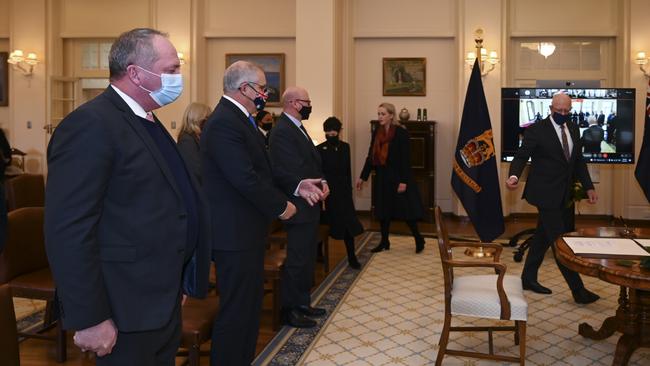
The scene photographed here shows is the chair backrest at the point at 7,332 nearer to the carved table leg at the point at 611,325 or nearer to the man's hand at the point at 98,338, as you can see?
the man's hand at the point at 98,338

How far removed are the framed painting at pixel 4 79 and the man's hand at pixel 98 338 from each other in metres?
11.1

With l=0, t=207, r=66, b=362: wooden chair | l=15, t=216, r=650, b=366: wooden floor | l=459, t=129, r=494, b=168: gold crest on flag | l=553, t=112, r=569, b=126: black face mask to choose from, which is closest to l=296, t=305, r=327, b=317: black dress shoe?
l=15, t=216, r=650, b=366: wooden floor

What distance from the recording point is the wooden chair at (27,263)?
12.6ft

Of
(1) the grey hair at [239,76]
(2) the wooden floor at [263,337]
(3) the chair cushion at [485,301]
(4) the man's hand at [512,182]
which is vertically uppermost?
(1) the grey hair at [239,76]

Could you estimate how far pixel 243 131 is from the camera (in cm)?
320

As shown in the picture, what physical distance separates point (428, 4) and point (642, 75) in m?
3.49

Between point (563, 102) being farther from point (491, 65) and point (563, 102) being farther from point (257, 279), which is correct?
point (491, 65)

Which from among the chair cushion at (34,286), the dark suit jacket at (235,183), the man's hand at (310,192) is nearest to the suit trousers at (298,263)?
the man's hand at (310,192)

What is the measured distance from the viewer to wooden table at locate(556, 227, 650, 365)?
324cm

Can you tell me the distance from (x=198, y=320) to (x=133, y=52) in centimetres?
154

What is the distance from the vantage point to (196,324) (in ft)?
10.1

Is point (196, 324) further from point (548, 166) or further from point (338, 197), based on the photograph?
point (548, 166)

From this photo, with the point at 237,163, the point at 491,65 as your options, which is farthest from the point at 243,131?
the point at 491,65

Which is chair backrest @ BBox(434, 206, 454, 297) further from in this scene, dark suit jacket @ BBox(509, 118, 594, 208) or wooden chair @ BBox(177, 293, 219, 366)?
dark suit jacket @ BBox(509, 118, 594, 208)
